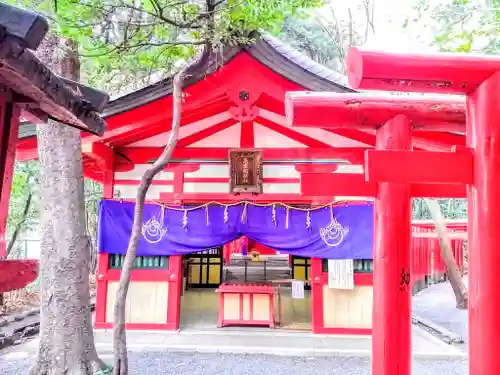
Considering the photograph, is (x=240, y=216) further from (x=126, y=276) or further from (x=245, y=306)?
(x=126, y=276)

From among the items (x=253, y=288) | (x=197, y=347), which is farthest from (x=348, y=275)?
(x=197, y=347)

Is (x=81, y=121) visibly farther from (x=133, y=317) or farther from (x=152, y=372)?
(x=133, y=317)

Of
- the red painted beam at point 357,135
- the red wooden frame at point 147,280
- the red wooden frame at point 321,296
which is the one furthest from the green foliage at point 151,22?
the red wooden frame at point 321,296

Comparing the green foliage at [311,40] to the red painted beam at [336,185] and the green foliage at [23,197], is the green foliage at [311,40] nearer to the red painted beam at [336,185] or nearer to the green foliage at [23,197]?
the green foliage at [23,197]

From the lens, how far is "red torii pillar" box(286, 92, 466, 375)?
315cm

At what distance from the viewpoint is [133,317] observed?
825cm

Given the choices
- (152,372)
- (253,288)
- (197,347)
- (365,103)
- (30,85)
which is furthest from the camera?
(253,288)

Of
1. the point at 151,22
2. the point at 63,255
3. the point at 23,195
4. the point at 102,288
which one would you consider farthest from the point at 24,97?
the point at 23,195

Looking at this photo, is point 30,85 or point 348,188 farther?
point 348,188

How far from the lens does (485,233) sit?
2365 millimetres

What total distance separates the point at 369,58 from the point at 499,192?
42.4 inches

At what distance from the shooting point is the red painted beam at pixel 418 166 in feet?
8.19

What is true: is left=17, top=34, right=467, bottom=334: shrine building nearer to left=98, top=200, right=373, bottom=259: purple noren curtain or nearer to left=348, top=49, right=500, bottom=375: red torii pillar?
left=98, top=200, right=373, bottom=259: purple noren curtain

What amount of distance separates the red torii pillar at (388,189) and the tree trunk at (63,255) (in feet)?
11.8
